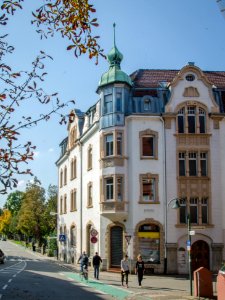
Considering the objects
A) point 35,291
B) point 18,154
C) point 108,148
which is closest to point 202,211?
point 108,148

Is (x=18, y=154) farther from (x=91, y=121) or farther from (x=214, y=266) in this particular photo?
(x=91, y=121)

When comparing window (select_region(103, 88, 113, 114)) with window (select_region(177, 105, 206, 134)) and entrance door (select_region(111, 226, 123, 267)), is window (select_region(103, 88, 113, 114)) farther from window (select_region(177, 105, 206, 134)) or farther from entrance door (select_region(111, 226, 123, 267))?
entrance door (select_region(111, 226, 123, 267))

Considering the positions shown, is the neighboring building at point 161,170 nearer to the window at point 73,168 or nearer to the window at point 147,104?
the window at point 147,104

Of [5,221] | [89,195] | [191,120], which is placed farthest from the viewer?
[5,221]

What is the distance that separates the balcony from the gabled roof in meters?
8.90

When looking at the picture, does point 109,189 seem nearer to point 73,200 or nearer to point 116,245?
point 116,245

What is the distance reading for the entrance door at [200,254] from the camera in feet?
118

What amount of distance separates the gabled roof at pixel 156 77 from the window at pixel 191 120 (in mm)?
3156

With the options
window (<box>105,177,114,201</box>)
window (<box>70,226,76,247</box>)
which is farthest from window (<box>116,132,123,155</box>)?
window (<box>70,226,76,247</box>)

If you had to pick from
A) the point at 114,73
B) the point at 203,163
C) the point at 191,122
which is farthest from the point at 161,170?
the point at 114,73

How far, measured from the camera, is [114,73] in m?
37.5

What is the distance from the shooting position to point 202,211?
36.3m

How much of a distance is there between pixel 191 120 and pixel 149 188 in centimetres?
573

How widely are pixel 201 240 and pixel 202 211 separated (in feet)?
6.61
